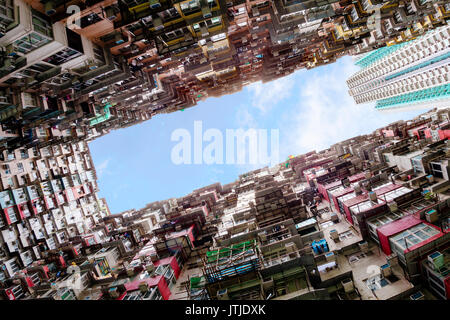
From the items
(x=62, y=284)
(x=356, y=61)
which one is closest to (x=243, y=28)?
(x=62, y=284)

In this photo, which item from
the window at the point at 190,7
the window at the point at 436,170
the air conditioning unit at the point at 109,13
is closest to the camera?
the air conditioning unit at the point at 109,13

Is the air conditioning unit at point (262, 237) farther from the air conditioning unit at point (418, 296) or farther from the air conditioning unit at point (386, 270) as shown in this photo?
the air conditioning unit at point (418, 296)

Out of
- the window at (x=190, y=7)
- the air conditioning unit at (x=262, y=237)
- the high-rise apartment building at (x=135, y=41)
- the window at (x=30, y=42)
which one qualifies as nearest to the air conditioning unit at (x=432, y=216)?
the air conditioning unit at (x=262, y=237)

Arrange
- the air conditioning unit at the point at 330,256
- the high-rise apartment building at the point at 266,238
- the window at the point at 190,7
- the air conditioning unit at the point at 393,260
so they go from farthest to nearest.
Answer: the air conditioning unit at the point at 330,256
the high-rise apartment building at the point at 266,238
the window at the point at 190,7
the air conditioning unit at the point at 393,260

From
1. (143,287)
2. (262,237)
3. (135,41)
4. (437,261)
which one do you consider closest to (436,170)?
(437,261)

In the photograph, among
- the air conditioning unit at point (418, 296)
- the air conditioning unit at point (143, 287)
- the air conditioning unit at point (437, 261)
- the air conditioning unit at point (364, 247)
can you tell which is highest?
the air conditioning unit at point (143, 287)

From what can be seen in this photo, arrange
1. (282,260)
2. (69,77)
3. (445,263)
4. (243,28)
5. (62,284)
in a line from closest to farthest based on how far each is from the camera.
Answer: (445,263)
(282,260)
(69,77)
(243,28)
(62,284)

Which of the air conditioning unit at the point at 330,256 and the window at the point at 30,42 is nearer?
the window at the point at 30,42
